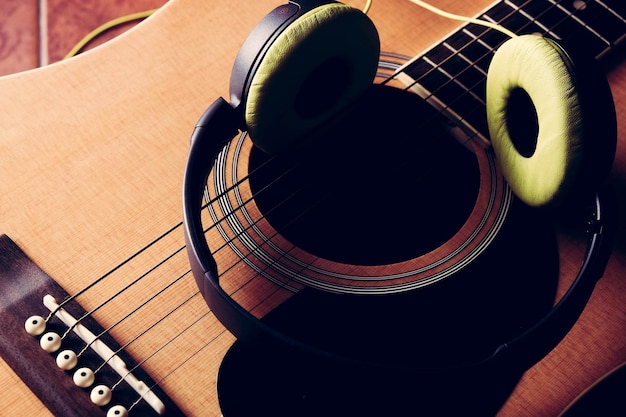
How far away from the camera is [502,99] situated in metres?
0.71

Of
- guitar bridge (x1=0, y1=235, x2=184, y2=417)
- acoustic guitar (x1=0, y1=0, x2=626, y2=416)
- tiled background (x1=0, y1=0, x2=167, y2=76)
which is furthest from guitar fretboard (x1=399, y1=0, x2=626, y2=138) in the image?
tiled background (x1=0, y1=0, x2=167, y2=76)

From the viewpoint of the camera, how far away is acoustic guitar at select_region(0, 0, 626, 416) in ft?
2.25

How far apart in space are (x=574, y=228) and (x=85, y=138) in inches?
25.7

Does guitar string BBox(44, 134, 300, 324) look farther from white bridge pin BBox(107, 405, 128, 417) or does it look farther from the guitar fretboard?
the guitar fretboard

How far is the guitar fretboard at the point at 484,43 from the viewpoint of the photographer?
33.9 inches

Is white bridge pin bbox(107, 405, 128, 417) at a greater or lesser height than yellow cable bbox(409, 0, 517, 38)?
lesser

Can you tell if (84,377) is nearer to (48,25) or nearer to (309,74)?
(309,74)

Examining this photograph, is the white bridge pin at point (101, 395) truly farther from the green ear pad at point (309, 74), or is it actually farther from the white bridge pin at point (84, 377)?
the green ear pad at point (309, 74)

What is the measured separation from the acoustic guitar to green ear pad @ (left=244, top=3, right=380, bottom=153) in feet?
0.38

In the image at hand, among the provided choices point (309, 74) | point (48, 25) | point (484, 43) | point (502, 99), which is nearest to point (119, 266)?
point (309, 74)

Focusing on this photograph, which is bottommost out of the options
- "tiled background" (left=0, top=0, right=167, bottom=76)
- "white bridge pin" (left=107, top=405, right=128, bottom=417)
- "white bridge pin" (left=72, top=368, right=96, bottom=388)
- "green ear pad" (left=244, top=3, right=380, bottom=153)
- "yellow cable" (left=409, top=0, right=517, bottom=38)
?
"white bridge pin" (left=107, top=405, right=128, bottom=417)

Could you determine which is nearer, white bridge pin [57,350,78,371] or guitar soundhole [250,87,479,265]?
white bridge pin [57,350,78,371]

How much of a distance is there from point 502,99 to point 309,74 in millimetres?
228

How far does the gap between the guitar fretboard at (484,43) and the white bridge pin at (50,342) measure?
22.2 inches
